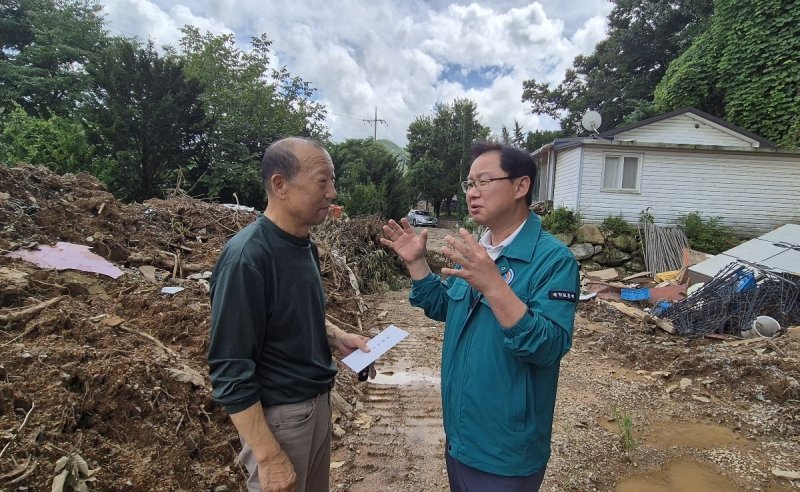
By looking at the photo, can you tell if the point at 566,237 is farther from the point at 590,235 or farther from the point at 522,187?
the point at 522,187

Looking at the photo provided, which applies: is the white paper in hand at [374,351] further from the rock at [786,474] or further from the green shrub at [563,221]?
the green shrub at [563,221]

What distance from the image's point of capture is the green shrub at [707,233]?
11.0 m

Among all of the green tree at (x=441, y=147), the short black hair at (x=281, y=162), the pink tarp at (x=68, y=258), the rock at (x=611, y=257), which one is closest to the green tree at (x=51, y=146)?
the pink tarp at (x=68, y=258)

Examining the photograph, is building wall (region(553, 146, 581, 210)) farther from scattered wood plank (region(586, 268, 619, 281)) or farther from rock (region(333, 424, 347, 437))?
rock (region(333, 424, 347, 437))

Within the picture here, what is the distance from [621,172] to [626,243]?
2.15 m

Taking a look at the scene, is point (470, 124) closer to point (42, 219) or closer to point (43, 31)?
point (43, 31)

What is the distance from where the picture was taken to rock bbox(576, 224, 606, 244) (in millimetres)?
11281

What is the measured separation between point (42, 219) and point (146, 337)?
3238mm

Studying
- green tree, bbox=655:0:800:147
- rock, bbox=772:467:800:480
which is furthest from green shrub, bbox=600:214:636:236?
rock, bbox=772:467:800:480

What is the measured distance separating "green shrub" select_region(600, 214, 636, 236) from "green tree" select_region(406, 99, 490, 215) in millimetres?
20787

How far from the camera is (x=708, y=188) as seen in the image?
11758 mm

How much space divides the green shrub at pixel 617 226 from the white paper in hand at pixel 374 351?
37.3ft

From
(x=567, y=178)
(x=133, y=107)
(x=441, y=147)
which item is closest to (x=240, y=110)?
(x=133, y=107)

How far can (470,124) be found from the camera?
108ft
